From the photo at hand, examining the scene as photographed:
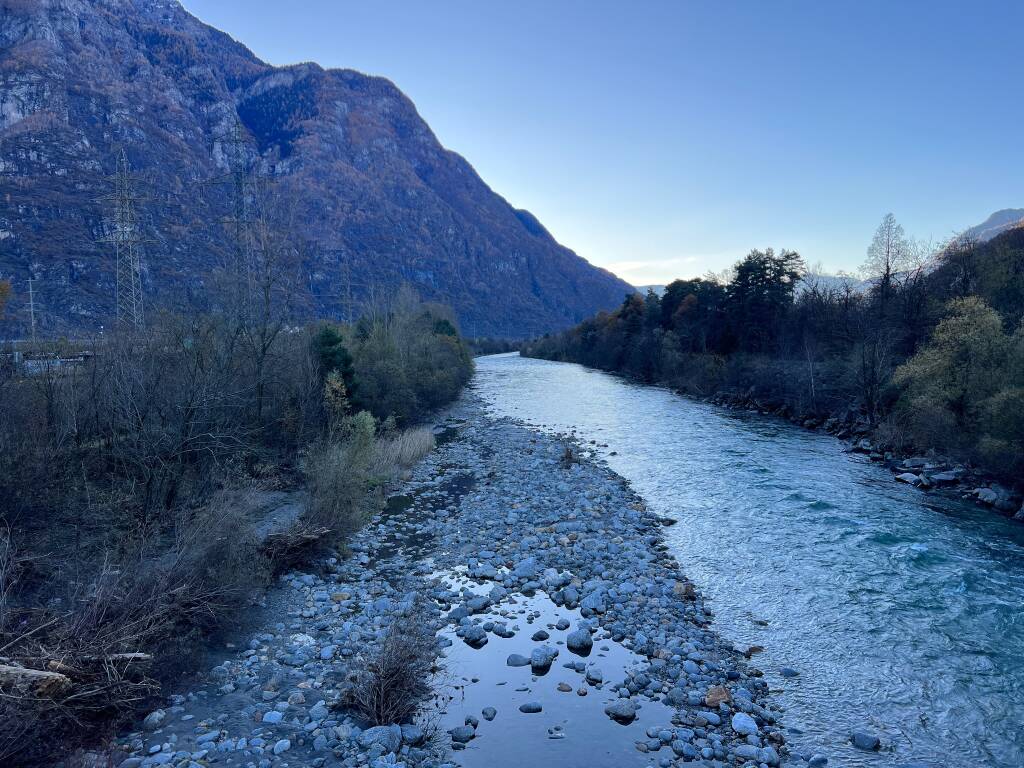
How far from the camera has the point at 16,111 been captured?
67438 millimetres

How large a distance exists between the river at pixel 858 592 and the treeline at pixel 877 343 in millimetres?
3737

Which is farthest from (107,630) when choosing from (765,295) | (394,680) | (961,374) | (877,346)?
(765,295)

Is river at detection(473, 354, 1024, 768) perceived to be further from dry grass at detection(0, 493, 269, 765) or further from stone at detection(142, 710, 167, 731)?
dry grass at detection(0, 493, 269, 765)

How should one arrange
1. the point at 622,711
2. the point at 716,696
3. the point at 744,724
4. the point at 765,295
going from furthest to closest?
1. the point at 765,295
2. the point at 716,696
3. the point at 622,711
4. the point at 744,724

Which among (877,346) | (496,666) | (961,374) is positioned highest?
(877,346)

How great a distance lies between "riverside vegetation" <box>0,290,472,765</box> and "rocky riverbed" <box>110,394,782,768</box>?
80 centimetres

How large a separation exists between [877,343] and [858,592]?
24.0 metres

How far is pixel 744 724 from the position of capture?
701 centimetres

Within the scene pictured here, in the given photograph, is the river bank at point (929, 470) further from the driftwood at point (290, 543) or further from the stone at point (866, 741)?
the driftwood at point (290, 543)

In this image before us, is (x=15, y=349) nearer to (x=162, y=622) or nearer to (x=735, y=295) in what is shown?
(x=162, y=622)

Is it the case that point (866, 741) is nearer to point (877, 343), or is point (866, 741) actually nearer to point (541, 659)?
point (541, 659)

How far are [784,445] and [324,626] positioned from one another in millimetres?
24204

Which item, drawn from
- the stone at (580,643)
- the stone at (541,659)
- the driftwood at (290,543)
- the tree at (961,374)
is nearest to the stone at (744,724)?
the stone at (580,643)

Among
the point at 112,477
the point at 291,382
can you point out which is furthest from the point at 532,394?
the point at 112,477
